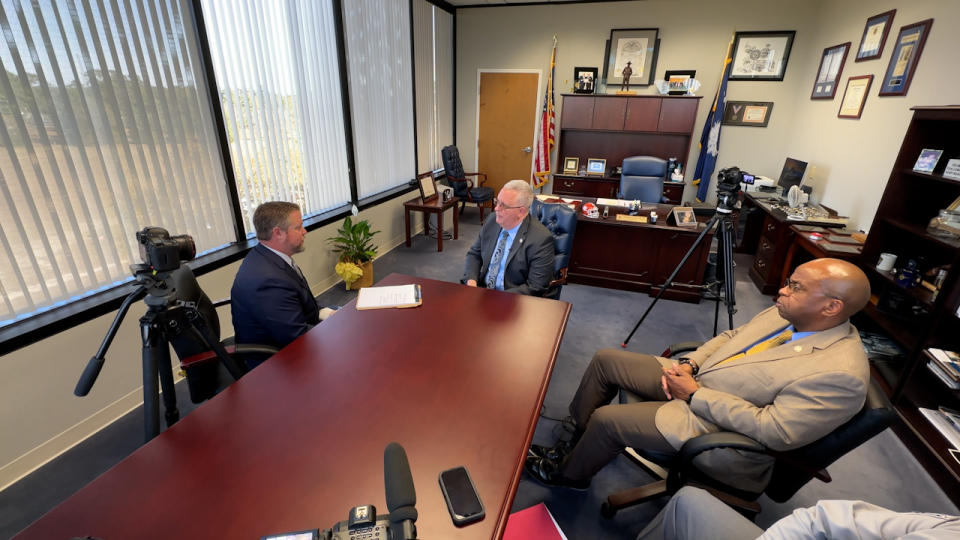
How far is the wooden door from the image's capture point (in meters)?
6.26

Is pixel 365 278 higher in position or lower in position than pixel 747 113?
lower

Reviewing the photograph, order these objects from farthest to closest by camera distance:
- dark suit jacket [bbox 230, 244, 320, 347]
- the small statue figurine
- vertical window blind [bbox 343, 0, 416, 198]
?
the small statue figurine → vertical window blind [bbox 343, 0, 416, 198] → dark suit jacket [bbox 230, 244, 320, 347]

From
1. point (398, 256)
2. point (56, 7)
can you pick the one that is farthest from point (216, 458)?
point (398, 256)

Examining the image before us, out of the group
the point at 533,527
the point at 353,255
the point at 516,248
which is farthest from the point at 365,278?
the point at 533,527

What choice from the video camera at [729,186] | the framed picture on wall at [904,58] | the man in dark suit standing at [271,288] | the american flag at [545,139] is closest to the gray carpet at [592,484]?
the man in dark suit standing at [271,288]

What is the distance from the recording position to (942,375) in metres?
2.00

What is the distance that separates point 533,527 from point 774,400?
98cm

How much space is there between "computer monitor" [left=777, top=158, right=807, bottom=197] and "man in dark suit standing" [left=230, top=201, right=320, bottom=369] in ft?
17.0

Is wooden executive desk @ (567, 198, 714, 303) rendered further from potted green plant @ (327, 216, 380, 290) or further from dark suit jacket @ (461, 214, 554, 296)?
potted green plant @ (327, 216, 380, 290)

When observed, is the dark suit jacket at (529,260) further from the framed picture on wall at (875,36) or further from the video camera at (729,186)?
the framed picture on wall at (875,36)

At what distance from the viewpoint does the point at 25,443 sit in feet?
6.13

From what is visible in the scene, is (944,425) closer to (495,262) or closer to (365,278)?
(495,262)

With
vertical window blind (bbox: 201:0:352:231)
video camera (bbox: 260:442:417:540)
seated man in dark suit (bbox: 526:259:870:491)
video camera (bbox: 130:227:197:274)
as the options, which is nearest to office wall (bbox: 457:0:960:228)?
seated man in dark suit (bbox: 526:259:870:491)

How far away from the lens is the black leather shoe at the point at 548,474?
1831 millimetres
